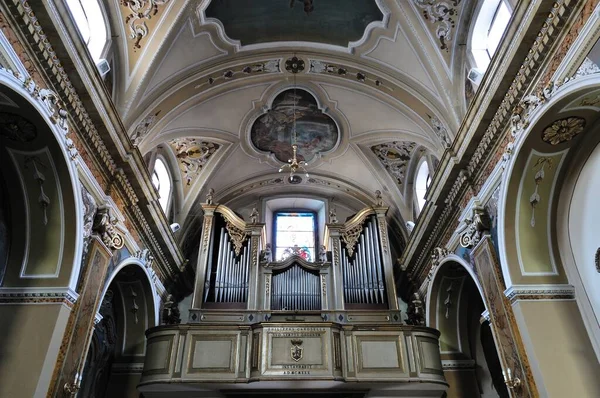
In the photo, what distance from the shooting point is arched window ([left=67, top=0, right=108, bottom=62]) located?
777 centimetres

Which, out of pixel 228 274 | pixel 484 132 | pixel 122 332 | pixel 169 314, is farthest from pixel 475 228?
pixel 122 332

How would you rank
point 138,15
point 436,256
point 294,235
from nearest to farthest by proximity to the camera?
point 138,15
point 436,256
point 294,235

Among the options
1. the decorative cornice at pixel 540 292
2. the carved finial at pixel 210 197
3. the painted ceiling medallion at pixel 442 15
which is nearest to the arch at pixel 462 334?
the decorative cornice at pixel 540 292

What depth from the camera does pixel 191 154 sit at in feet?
41.1

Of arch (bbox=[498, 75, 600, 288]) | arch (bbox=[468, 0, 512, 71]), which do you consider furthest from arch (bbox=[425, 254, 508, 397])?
arch (bbox=[468, 0, 512, 71])

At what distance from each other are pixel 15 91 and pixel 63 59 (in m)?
1.14

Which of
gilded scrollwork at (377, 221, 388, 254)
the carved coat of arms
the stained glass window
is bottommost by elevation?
the carved coat of arms

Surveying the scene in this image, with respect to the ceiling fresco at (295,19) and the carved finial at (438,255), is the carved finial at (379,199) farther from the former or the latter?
the ceiling fresco at (295,19)

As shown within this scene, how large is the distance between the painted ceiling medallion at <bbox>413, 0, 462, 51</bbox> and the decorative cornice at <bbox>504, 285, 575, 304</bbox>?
4.82 metres

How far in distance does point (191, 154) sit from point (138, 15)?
14.3 ft

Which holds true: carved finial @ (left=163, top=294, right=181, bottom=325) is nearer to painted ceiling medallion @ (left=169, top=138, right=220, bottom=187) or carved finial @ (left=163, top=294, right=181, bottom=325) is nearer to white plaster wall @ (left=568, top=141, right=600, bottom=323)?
painted ceiling medallion @ (left=169, top=138, right=220, bottom=187)

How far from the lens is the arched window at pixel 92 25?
7.77 meters

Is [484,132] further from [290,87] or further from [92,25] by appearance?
[92,25]

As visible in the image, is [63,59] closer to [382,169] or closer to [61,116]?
[61,116]
